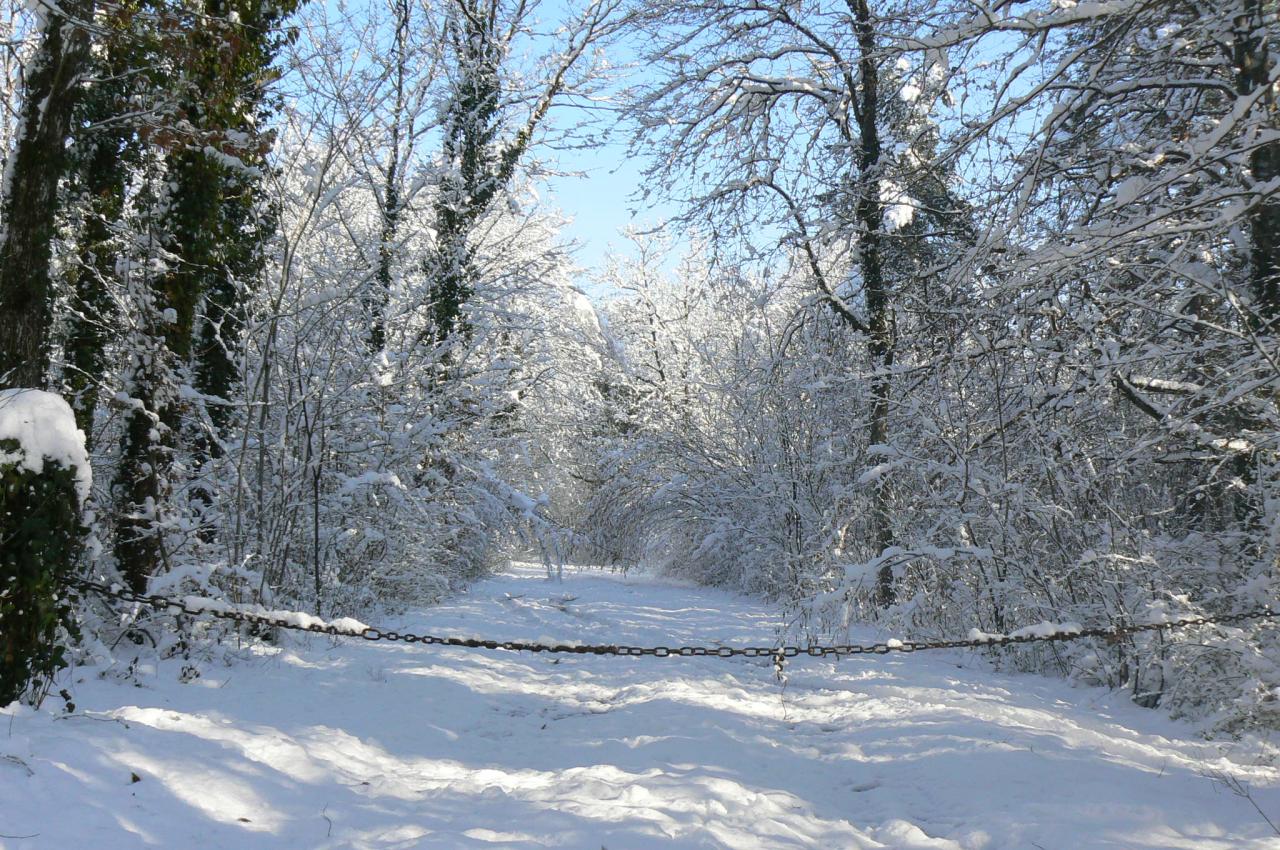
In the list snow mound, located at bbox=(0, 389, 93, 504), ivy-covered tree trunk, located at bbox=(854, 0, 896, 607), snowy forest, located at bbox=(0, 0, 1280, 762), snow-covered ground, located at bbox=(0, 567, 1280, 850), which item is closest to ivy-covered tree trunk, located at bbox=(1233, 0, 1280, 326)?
snowy forest, located at bbox=(0, 0, 1280, 762)

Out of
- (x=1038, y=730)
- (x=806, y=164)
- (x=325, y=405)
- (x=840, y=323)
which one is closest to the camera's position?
(x=1038, y=730)

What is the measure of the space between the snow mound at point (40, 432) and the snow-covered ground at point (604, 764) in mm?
1160

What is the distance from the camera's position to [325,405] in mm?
8203

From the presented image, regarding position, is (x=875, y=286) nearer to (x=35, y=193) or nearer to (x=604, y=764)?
(x=604, y=764)

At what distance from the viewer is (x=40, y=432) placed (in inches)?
157

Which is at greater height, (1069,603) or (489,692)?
(1069,603)

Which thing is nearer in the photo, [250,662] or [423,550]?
[250,662]

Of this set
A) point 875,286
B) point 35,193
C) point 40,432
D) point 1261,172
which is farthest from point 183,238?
point 875,286

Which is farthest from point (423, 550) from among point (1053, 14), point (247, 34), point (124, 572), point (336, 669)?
→ point (1053, 14)

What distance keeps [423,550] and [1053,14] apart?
9.54 m

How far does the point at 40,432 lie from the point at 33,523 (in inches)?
17.2

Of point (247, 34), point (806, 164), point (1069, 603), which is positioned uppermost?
point (806, 164)

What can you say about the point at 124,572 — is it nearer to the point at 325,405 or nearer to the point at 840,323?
the point at 325,405

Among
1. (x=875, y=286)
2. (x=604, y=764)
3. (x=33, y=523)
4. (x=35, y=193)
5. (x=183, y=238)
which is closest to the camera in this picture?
(x=33, y=523)
